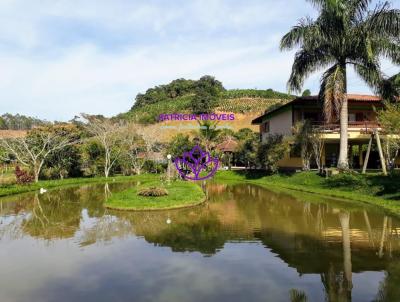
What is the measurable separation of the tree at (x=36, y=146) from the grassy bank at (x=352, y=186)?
19681 millimetres

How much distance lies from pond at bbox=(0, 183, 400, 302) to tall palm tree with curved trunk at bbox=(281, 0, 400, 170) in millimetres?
8654

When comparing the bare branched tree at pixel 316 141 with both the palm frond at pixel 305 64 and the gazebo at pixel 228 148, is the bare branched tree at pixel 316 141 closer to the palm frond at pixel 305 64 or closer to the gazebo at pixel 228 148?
the palm frond at pixel 305 64

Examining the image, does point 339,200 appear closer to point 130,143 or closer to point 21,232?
point 21,232

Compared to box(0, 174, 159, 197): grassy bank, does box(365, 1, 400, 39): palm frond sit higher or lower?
higher

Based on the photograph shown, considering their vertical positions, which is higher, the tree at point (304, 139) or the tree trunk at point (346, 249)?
the tree at point (304, 139)

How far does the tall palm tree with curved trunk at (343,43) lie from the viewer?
77.5 ft

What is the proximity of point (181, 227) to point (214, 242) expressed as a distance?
8.94ft

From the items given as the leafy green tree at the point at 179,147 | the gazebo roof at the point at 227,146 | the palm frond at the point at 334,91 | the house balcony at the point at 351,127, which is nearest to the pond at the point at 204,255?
the palm frond at the point at 334,91

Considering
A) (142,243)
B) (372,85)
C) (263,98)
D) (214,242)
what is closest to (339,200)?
(372,85)

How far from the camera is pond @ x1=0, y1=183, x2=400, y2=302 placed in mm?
7977

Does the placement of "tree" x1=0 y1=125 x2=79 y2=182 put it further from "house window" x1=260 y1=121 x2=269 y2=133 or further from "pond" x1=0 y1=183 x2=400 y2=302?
"house window" x1=260 y1=121 x2=269 y2=133

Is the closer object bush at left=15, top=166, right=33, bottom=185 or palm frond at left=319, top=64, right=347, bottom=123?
palm frond at left=319, top=64, right=347, bottom=123

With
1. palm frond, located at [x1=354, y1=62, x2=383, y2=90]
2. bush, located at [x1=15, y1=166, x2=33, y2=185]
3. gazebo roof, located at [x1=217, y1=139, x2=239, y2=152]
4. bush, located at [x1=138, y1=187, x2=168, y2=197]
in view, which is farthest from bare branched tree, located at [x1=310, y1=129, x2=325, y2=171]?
bush, located at [x1=15, y1=166, x2=33, y2=185]

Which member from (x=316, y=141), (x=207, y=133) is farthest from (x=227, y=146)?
(x=316, y=141)
